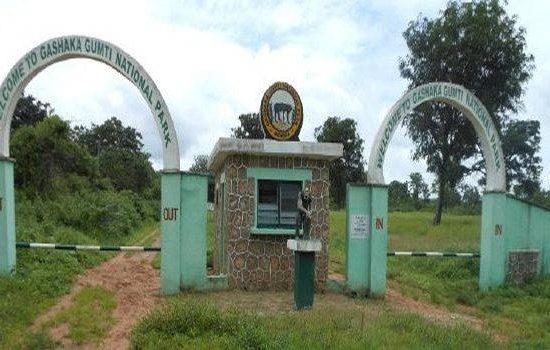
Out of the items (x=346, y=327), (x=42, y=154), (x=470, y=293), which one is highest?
(x=42, y=154)

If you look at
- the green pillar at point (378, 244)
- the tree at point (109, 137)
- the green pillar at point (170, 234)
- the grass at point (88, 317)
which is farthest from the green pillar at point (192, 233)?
the tree at point (109, 137)

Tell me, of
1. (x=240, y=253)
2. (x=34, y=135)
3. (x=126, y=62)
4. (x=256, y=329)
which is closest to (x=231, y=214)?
(x=240, y=253)

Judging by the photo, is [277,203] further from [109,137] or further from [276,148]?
[109,137]

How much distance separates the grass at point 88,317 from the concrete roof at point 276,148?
3401 mm

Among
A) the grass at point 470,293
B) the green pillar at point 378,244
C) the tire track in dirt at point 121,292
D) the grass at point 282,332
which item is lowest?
the grass at point 470,293

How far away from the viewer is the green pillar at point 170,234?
10.8 meters

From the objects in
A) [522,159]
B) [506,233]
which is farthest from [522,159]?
[506,233]

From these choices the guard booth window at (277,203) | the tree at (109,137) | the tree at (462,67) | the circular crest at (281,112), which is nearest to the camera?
the circular crest at (281,112)

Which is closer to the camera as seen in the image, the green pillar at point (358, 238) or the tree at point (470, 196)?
the green pillar at point (358, 238)

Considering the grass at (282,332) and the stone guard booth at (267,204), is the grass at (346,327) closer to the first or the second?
the grass at (282,332)

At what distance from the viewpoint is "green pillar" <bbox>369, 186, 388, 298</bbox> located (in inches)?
462

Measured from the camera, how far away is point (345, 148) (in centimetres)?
3058

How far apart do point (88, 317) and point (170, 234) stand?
2498 mm

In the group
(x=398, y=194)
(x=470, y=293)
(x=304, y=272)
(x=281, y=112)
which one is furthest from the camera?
(x=398, y=194)
